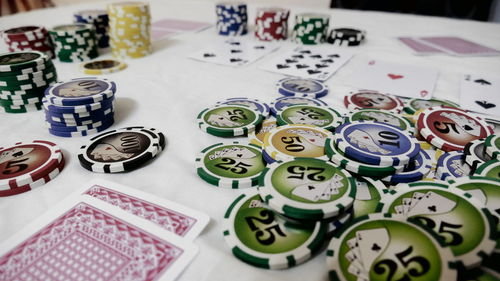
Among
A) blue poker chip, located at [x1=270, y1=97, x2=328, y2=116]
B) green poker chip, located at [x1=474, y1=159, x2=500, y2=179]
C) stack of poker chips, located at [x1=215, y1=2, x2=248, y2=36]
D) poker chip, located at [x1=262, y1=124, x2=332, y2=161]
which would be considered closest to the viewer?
green poker chip, located at [x1=474, y1=159, x2=500, y2=179]

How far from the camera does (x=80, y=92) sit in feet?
3.84

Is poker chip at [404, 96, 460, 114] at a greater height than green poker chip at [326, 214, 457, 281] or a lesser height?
greater

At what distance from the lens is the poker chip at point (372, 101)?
4.41 feet

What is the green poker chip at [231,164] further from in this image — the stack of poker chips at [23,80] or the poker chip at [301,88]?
the stack of poker chips at [23,80]

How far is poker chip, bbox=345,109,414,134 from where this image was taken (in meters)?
1.18

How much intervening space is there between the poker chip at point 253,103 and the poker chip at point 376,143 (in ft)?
1.05

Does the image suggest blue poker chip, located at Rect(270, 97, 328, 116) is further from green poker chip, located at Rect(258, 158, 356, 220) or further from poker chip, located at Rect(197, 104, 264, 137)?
green poker chip, located at Rect(258, 158, 356, 220)

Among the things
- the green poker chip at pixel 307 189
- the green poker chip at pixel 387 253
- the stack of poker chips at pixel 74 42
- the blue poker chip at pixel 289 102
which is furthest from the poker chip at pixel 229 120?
the stack of poker chips at pixel 74 42

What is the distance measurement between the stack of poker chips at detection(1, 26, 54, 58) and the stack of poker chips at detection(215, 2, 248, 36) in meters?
1.09

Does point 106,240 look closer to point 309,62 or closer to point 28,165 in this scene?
point 28,165

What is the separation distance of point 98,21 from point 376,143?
1813 millimetres

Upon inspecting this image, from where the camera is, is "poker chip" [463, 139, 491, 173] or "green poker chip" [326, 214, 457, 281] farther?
"poker chip" [463, 139, 491, 173]

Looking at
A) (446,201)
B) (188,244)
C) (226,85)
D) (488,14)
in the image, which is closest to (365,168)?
(446,201)

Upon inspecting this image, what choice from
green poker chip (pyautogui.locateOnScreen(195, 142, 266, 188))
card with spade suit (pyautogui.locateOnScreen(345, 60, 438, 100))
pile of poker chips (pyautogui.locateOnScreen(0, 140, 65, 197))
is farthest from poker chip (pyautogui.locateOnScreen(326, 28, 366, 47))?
pile of poker chips (pyautogui.locateOnScreen(0, 140, 65, 197))
